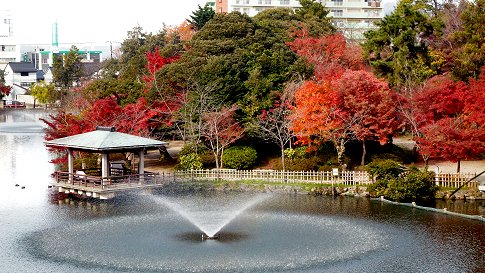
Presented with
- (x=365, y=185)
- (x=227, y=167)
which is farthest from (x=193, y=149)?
(x=365, y=185)

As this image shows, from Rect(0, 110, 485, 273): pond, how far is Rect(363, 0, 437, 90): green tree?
49.0 ft

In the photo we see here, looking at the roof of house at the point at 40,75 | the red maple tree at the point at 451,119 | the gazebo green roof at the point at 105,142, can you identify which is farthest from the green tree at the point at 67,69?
the red maple tree at the point at 451,119

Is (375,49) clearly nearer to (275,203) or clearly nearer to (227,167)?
(227,167)

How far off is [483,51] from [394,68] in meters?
6.45

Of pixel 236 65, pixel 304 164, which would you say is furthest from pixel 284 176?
pixel 236 65

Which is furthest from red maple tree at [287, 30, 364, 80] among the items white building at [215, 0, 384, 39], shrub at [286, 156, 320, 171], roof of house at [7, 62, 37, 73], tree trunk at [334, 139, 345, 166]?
roof of house at [7, 62, 37, 73]

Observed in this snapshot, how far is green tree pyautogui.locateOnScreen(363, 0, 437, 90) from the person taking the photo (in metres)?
52.4

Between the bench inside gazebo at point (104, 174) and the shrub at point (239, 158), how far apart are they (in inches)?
250

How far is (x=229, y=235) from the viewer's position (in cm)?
3173

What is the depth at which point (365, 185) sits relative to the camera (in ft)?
140

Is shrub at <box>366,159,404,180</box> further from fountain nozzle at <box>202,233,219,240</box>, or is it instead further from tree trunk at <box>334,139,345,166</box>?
fountain nozzle at <box>202,233,219,240</box>

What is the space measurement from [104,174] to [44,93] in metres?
81.2

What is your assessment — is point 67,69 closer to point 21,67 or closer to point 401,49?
point 21,67

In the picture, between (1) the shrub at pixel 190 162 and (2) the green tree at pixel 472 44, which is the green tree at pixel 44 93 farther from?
(2) the green tree at pixel 472 44
